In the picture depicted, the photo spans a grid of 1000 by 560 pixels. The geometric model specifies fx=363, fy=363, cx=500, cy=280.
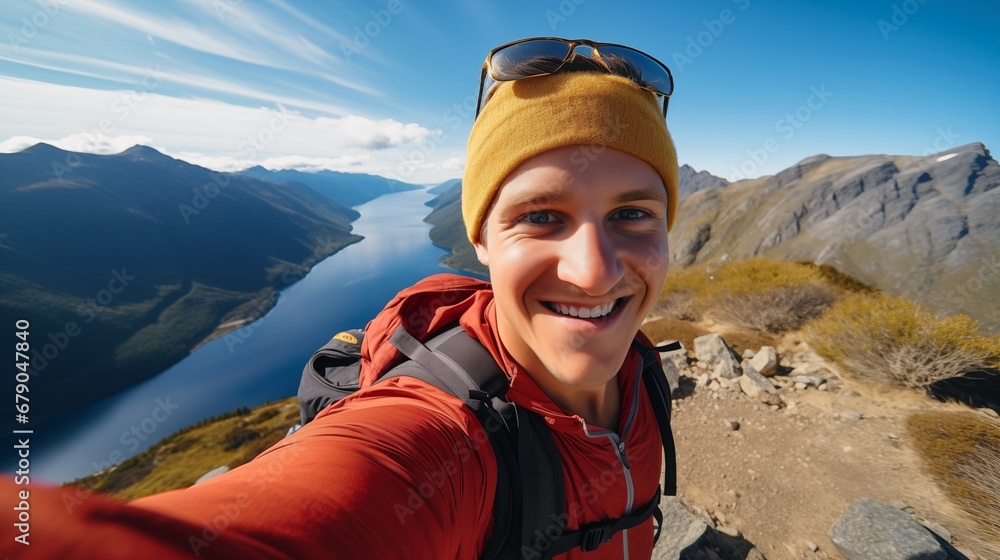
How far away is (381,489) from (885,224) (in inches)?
Answer: 4143

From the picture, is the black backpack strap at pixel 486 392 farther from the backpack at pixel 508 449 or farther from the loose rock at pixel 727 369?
the loose rock at pixel 727 369

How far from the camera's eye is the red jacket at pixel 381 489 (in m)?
0.58

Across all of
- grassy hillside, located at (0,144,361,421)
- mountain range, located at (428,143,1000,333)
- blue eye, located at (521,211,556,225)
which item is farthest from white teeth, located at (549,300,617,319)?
grassy hillside, located at (0,144,361,421)

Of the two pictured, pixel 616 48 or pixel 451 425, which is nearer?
pixel 451 425

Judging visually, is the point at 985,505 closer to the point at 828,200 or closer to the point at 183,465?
the point at 183,465

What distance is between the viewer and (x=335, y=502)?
3.14ft

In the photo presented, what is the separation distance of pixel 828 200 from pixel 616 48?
112 metres

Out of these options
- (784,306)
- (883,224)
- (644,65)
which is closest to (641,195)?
(644,65)

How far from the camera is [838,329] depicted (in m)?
7.52

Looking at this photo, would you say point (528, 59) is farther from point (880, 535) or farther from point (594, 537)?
point (880, 535)

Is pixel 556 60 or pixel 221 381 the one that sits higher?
pixel 556 60

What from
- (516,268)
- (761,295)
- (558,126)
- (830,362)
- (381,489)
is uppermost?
(558,126)

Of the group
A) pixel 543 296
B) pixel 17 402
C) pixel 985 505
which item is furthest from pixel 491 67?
pixel 17 402

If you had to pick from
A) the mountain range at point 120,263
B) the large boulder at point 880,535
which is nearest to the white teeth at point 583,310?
the large boulder at point 880,535
